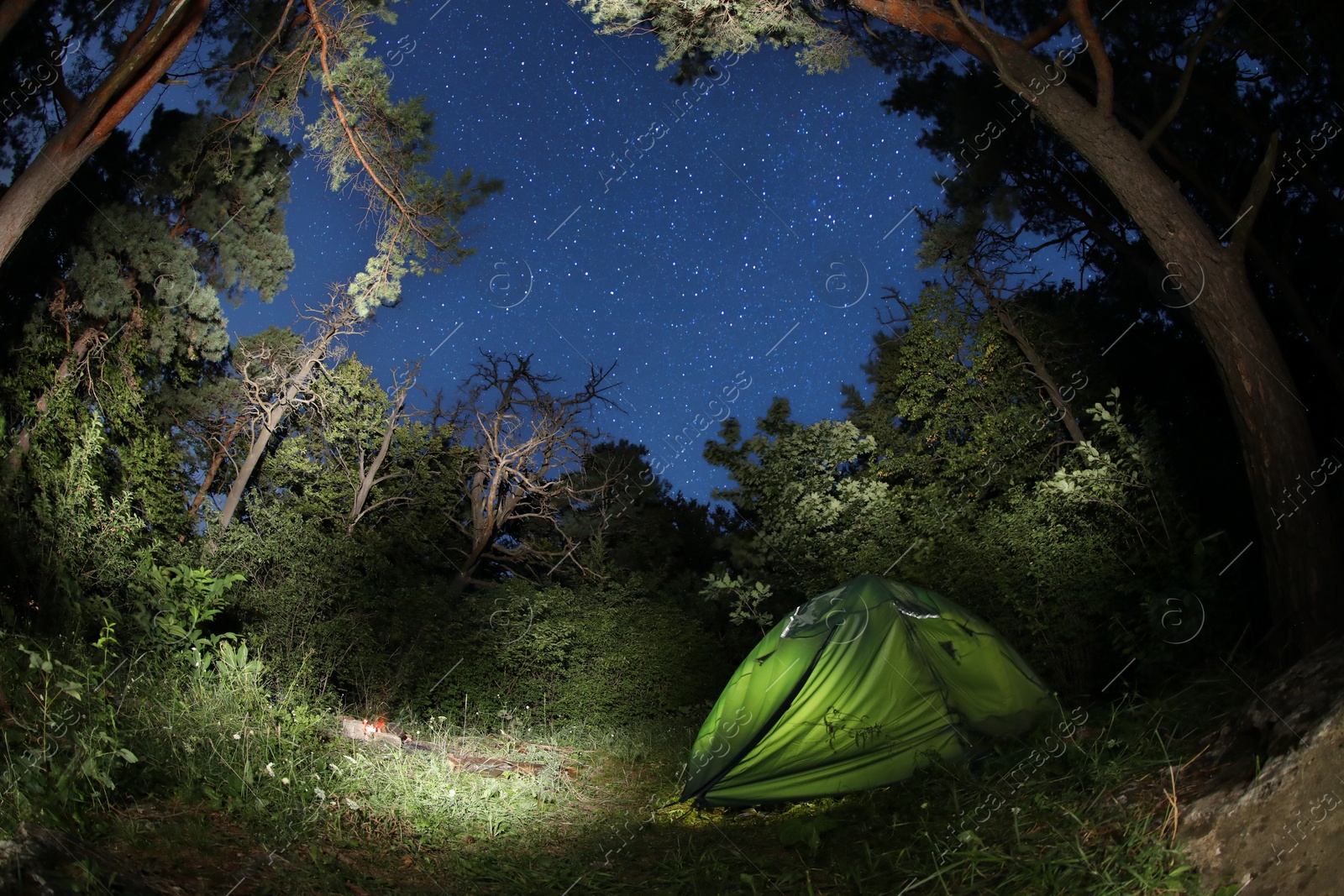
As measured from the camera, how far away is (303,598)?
29.7ft

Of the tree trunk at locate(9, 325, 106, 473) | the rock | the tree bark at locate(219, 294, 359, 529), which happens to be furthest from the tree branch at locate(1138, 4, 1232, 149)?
the tree trunk at locate(9, 325, 106, 473)

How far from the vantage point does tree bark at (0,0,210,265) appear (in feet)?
18.7

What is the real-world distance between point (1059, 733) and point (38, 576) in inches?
318

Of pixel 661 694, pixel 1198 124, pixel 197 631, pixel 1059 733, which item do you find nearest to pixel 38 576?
pixel 197 631

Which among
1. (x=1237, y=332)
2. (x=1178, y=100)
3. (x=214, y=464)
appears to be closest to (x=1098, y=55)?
(x=1178, y=100)

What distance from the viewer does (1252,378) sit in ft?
16.9

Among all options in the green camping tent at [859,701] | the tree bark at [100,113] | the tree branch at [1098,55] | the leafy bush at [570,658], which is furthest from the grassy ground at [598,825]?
the leafy bush at [570,658]

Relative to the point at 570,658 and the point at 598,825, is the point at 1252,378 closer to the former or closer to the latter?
the point at 598,825

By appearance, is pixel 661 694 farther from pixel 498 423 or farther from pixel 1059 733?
pixel 1059 733

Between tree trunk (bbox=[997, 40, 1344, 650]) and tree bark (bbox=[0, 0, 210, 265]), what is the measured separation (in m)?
6.57

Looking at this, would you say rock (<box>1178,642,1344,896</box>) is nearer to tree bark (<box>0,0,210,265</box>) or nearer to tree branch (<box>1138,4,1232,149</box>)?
tree branch (<box>1138,4,1232,149</box>)

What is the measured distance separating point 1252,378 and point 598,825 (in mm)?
5177

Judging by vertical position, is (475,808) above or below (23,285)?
below

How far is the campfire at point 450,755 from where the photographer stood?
6.09 meters
